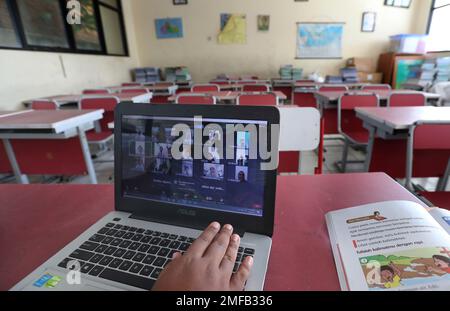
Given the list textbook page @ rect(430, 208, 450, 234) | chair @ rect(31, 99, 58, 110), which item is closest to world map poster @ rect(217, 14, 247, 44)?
chair @ rect(31, 99, 58, 110)

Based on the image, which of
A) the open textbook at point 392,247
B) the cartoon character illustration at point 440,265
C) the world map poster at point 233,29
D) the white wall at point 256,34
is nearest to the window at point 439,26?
the white wall at point 256,34

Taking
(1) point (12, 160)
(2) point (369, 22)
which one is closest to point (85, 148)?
(1) point (12, 160)

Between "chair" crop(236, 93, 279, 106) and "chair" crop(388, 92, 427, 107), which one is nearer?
"chair" crop(236, 93, 279, 106)

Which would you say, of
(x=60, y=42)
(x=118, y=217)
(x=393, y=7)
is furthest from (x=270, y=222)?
(x=393, y=7)

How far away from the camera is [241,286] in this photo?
0.39 metres

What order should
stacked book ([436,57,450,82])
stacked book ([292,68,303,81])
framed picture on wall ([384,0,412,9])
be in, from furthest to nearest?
stacked book ([292,68,303,81]) < framed picture on wall ([384,0,412,9]) < stacked book ([436,57,450,82])

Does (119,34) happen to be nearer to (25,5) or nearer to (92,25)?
(92,25)

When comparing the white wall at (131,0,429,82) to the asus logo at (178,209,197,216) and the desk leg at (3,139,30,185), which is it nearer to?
the desk leg at (3,139,30,185)

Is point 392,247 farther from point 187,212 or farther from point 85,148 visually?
point 85,148

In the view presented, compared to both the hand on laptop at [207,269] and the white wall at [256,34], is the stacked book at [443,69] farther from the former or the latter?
the hand on laptop at [207,269]

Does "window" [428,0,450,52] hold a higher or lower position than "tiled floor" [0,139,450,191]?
higher

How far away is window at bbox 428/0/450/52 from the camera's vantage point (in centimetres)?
497

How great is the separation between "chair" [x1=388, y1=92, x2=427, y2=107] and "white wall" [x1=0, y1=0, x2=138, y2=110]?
4119mm

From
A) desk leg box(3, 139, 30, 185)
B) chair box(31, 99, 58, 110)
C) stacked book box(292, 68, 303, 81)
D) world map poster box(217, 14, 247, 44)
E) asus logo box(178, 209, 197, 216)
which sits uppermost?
world map poster box(217, 14, 247, 44)
